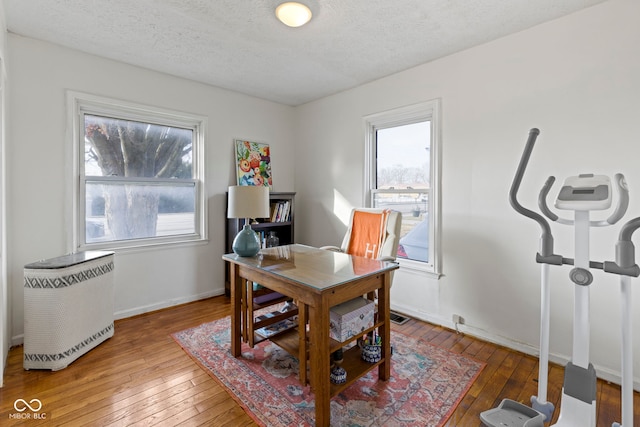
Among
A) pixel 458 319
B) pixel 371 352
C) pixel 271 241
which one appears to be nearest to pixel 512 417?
pixel 371 352

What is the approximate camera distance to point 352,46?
8.47 ft

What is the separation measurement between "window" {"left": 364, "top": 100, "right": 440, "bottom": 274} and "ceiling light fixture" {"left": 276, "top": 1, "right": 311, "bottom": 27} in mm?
1402

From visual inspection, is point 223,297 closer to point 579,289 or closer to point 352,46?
point 352,46

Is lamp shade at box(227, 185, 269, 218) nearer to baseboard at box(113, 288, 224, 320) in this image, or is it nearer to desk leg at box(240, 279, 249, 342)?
desk leg at box(240, 279, 249, 342)

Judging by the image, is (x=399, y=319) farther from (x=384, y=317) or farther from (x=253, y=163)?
(x=253, y=163)

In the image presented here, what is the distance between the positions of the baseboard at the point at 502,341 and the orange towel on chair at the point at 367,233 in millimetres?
904

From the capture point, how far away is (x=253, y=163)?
3.85 m

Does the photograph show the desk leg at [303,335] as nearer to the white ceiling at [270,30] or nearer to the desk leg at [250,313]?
the desk leg at [250,313]

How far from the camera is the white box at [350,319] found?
5.75 ft

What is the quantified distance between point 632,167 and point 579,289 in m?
1.11

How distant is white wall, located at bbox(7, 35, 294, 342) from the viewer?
95.7 inches
